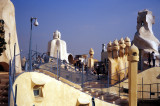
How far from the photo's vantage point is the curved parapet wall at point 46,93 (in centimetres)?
677

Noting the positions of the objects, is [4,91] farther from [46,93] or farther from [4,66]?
[4,66]

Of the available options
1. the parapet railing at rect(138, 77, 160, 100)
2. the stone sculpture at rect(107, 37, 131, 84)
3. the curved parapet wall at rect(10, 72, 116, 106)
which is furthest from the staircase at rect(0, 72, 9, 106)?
the parapet railing at rect(138, 77, 160, 100)

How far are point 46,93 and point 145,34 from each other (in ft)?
48.1

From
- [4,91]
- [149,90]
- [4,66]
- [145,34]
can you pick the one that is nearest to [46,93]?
[4,91]

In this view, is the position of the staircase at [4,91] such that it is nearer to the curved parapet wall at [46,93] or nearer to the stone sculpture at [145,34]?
the curved parapet wall at [46,93]

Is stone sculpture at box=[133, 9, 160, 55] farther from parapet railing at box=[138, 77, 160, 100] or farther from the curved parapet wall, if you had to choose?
the curved parapet wall

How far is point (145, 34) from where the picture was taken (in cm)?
1931

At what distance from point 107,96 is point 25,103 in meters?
5.23

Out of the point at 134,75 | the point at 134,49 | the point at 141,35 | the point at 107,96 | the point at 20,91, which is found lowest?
the point at 107,96

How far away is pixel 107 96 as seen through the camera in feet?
33.9

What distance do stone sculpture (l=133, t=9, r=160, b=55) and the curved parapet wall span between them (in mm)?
11142

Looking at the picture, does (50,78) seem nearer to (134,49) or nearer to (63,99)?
(63,99)

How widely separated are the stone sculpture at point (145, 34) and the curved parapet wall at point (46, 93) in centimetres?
1114

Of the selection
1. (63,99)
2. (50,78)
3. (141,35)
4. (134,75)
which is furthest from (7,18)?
(141,35)
